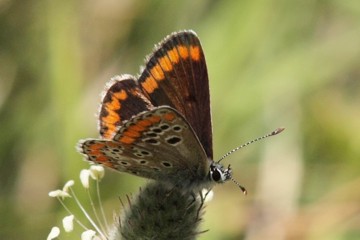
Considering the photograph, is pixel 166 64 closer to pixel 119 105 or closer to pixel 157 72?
pixel 157 72

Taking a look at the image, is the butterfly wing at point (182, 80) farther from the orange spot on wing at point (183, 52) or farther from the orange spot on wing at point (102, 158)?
the orange spot on wing at point (102, 158)

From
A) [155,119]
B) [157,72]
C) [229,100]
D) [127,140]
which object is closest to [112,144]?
[127,140]

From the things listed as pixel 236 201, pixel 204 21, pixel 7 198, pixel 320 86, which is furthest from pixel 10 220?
pixel 320 86

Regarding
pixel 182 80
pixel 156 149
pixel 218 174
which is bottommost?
pixel 218 174

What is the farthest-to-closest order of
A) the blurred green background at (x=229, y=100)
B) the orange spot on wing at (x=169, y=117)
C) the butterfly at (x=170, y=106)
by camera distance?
1. the blurred green background at (x=229, y=100)
2. the butterfly at (x=170, y=106)
3. the orange spot on wing at (x=169, y=117)

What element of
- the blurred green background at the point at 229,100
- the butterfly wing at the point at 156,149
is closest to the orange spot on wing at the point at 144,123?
the butterfly wing at the point at 156,149

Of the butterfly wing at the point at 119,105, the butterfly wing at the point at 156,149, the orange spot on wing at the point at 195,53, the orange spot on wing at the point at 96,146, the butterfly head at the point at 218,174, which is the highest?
the orange spot on wing at the point at 195,53

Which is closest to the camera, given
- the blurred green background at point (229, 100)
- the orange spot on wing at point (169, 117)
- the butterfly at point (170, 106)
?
the orange spot on wing at point (169, 117)

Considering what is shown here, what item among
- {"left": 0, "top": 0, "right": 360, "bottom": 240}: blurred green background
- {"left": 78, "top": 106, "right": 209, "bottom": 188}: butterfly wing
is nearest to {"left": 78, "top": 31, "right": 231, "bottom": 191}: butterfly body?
{"left": 78, "top": 106, "right": 209, "bottom": 188}: butterfly wing
